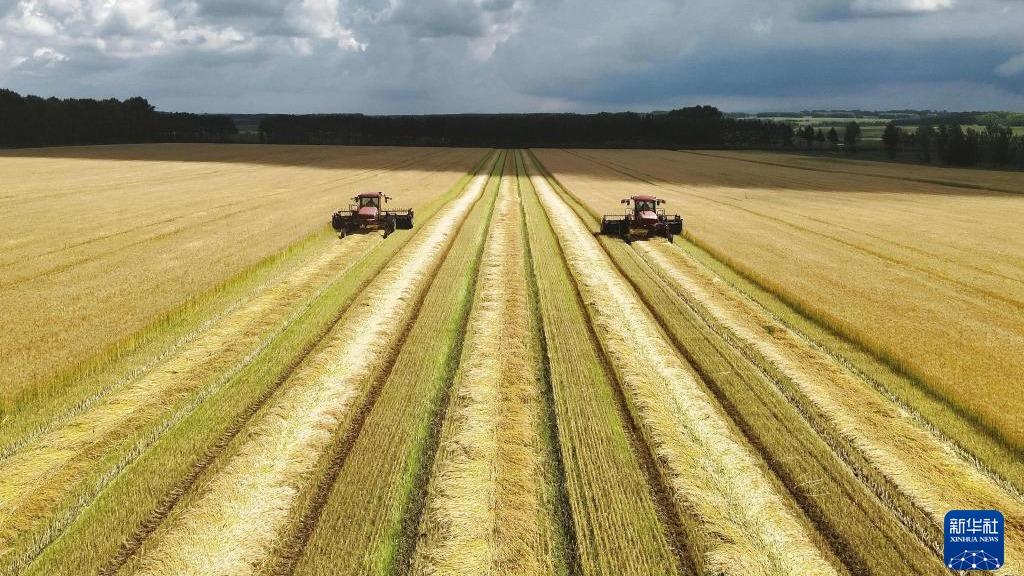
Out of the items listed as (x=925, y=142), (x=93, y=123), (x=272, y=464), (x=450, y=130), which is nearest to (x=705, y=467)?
(x=272, y=464)

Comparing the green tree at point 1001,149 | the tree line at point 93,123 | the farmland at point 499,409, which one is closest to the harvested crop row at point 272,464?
the farmland at point 499,409

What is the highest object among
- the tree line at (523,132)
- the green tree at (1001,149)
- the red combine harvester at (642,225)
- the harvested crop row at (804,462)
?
the tree line at (523,132)

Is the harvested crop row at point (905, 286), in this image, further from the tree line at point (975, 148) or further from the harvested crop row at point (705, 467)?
the tree line at point (975, 148)

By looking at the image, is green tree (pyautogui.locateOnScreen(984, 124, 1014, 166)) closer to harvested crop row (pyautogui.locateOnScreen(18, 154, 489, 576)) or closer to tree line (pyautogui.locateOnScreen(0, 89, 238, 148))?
harvested crop row (pyautogui.locateOnScreen(18, 154, 489, 576))

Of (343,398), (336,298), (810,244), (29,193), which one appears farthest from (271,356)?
(29,193)

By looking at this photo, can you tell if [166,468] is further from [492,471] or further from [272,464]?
[492,471]

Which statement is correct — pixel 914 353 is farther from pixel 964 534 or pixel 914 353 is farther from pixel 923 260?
pixel 923 260

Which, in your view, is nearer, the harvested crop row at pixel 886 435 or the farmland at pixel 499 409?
the farmland at pixel 499 409
